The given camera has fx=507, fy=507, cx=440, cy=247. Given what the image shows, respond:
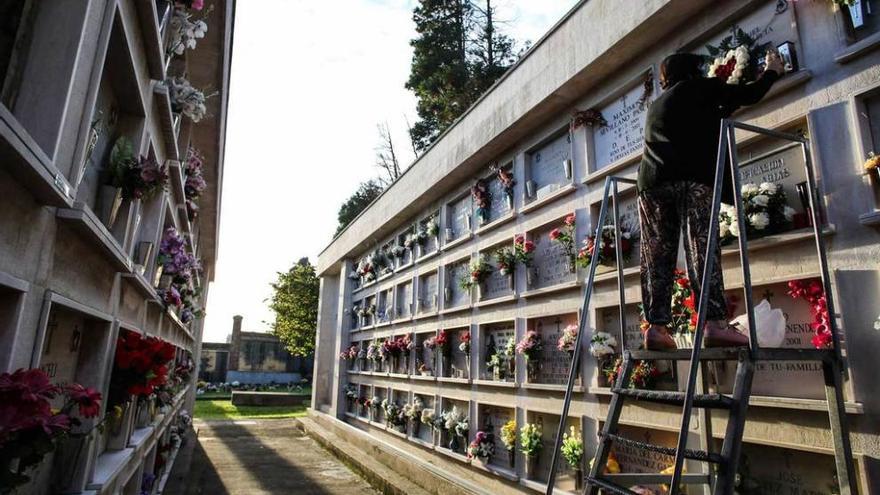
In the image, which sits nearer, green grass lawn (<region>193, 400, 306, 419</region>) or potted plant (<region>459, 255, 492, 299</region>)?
potted plant (<region>459, 255, 492, 299</region>)

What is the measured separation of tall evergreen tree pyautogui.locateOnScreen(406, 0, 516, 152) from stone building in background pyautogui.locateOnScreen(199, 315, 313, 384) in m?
17.9

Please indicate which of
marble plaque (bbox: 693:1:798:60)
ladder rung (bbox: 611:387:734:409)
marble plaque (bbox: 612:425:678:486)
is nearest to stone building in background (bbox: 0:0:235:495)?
ladder rung (bbox: 611:387:734:409)

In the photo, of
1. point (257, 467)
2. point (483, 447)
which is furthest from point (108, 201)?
point (257, 467)

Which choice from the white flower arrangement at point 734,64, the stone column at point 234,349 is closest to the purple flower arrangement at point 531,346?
the white flower arrangement at point 734,64

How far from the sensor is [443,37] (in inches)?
650

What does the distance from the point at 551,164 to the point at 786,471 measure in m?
3.46

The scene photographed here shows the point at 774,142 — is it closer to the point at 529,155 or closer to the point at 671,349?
the point at 671,349

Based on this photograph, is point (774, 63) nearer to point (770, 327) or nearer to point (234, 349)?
point (770, 327)

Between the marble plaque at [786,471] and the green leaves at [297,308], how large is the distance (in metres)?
23.8

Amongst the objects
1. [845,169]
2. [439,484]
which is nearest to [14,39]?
[845,169]

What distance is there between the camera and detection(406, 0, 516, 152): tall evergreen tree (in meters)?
15.4

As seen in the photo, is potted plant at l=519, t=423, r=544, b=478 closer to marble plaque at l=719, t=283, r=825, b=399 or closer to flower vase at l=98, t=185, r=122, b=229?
marble plaque at l=719, t=283, r=825, b=399

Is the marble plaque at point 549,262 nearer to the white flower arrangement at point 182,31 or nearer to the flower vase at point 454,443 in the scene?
the flower vase at point 454,443

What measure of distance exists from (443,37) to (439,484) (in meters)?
14.2
